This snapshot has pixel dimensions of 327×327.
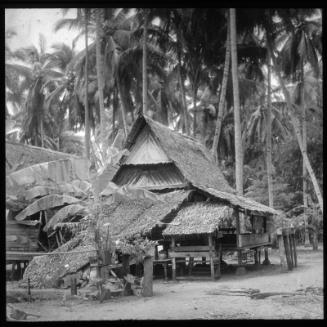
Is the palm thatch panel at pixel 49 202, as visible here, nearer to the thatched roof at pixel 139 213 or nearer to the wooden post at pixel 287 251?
the thatched roof at pixel 139 213

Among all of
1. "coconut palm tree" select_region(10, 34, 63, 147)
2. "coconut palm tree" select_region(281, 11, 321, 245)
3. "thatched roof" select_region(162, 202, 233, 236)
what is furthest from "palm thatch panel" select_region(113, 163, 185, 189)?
"coconut palm tree" select_region(10, 34, 63, 147)

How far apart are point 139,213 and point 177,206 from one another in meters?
1.30

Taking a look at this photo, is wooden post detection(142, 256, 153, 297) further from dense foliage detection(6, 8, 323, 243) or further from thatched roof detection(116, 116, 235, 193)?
dense foliage detection(6, 8, 323, 243)

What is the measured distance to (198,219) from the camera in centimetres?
1541

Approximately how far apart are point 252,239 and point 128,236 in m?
5.82

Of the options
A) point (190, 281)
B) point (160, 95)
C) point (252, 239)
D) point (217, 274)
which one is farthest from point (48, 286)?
point (160, 95)

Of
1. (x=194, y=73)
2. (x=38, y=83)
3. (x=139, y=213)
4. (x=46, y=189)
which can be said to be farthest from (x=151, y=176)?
(x=38, y=83)

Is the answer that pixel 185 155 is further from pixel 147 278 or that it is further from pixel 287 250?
pixel 147 278

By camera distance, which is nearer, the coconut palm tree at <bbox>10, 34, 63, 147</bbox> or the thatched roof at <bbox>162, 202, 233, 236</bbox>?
the thatched roof at <bbox>162, 202, 233, 236</bbox>

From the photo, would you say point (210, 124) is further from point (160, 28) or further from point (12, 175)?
point (12, 175)

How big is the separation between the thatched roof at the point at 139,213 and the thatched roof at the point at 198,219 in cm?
40

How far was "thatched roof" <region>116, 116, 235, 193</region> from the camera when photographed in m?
18.0

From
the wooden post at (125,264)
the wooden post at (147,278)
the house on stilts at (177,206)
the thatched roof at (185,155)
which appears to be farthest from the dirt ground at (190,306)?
the thatched roof at (185,155)

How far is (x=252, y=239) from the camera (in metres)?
18.1
